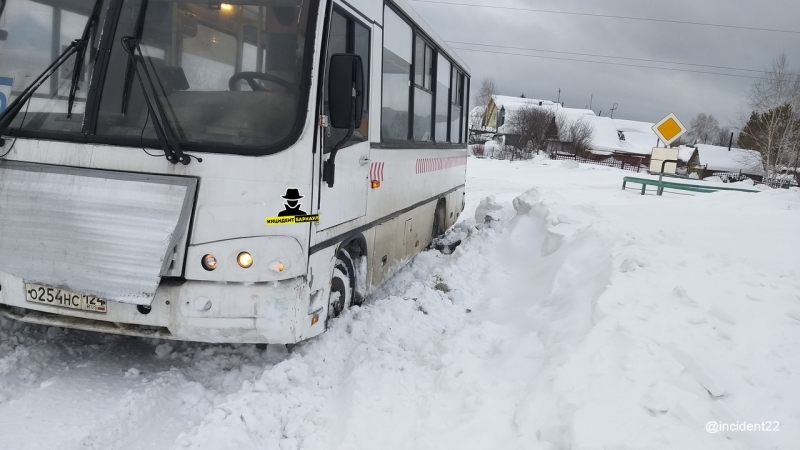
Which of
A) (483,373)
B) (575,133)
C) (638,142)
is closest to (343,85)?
(483,373)

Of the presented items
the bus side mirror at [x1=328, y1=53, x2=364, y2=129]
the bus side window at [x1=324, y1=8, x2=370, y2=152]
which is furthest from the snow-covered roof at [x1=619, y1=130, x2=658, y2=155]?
the bus side mirror at [x1=328, y1=53, x2=364, y2=129]

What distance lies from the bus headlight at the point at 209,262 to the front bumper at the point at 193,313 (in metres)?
0.10

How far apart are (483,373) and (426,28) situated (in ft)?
15.9

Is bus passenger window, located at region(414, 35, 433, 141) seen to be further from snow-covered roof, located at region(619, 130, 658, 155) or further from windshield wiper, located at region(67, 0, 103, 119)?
snow-covered roof, located at region(619, 130, 658, 155)

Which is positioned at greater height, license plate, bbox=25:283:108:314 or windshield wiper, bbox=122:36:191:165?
windshield wiper, bbox=122:36:191:165

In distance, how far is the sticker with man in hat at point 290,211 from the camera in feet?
12.5

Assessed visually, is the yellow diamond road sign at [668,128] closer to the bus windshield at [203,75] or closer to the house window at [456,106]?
the house window at [456,106]

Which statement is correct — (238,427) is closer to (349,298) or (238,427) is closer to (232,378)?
(232,378)

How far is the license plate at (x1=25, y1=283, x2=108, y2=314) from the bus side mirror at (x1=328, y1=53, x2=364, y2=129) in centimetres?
194

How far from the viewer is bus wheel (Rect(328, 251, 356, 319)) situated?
4.78m

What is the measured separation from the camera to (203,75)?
387cm

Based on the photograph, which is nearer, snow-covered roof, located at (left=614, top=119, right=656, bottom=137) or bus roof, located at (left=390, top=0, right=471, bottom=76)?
bus roof, located at (left=390, top=0, right=471, bottom=76)

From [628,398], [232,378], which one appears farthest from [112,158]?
[628,398]

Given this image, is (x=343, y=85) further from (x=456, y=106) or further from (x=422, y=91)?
(x=456, y=106)
